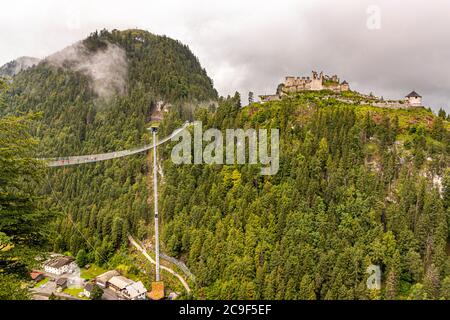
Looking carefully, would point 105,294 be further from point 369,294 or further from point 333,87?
point 333,87

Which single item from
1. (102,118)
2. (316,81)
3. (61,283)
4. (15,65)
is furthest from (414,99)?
(15,65)

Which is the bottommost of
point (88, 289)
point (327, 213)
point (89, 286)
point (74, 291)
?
point (74, 291)

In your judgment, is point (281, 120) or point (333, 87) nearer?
point (281, 120)

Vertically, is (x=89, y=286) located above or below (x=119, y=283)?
below

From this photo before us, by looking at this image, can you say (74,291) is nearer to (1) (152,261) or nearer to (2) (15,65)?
(1) (152,261)

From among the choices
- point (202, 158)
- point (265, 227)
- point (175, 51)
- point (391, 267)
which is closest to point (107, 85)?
point (175, 51)

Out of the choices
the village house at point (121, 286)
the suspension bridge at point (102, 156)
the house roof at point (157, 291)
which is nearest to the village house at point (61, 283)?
the village house at point (121, 286)

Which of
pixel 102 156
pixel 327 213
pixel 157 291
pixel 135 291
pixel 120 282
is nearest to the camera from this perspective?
pixel 157 291
